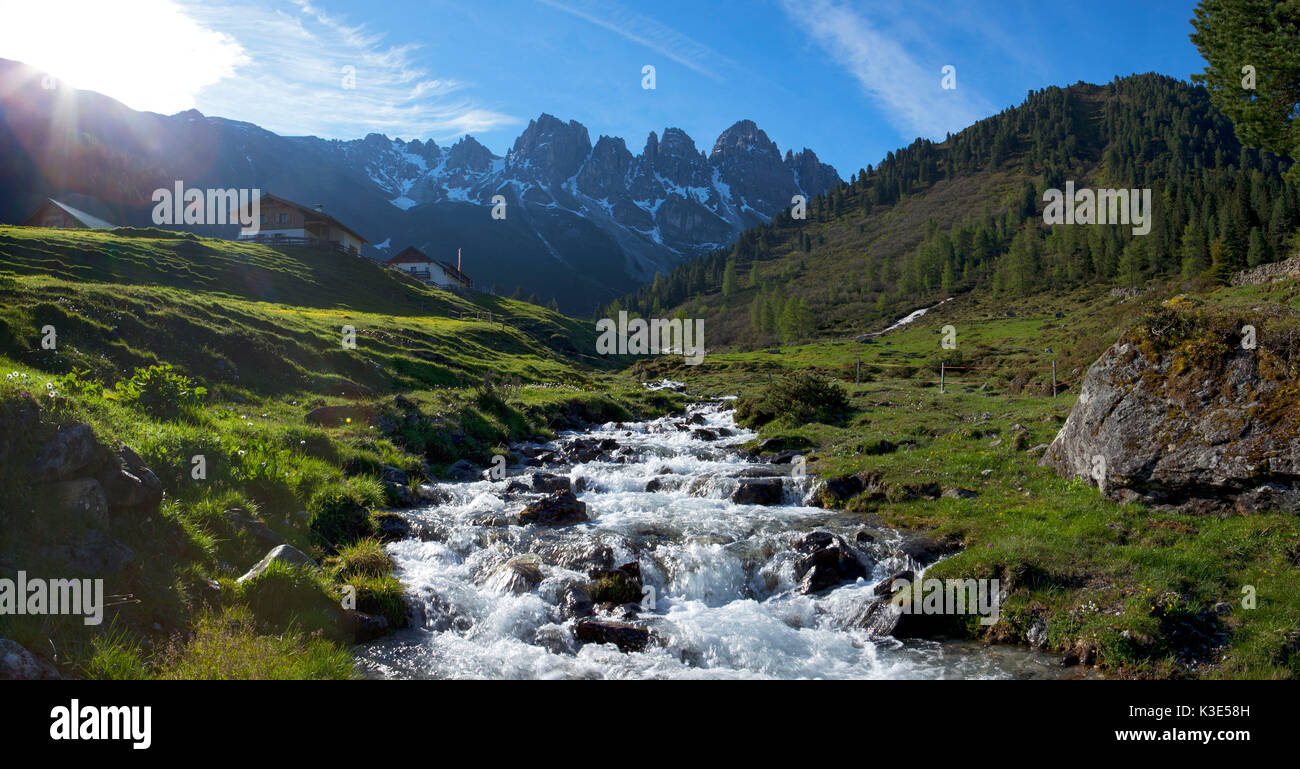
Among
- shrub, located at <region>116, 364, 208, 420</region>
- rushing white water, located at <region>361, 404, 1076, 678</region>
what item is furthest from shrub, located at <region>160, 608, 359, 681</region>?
shrub, located at <region>116, 364, 208, 420</region>

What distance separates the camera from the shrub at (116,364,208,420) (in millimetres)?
15156

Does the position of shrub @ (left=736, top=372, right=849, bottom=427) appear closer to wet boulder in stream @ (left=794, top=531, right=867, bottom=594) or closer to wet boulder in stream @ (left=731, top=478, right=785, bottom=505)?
wet boulder in stream @ (left=731, top=478, right=785, bottom=505)

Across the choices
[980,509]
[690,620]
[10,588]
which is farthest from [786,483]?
[10,588]

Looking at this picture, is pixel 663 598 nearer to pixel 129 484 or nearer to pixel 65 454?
pixel 129 484

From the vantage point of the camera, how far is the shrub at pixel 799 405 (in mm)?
32500

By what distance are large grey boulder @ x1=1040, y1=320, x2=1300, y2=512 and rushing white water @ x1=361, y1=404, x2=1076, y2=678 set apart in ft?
18.0

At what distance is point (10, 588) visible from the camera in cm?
719

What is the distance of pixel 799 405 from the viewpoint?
33.7 m

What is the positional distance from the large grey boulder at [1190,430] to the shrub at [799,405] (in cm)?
1713

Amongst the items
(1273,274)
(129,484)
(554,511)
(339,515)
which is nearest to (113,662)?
(129,484)

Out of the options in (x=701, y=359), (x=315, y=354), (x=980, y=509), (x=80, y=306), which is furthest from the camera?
(x=701, y=359)

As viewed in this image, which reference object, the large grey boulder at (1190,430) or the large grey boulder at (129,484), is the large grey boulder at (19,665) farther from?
the large grey boulder at (1190,430)
